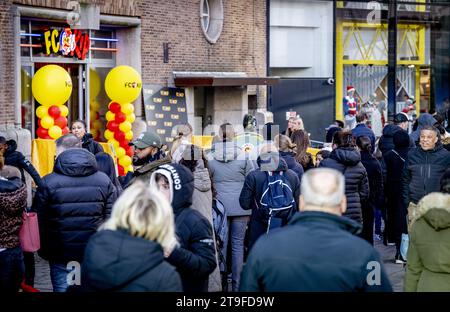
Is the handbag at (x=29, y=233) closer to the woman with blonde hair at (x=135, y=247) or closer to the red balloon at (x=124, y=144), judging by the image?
the woman with blonde hair at (x=135, y=247)

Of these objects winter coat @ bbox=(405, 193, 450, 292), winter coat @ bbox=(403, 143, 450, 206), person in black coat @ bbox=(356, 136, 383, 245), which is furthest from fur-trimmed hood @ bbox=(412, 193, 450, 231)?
person in black coat @ bbox=(356, 136, 383, 245)

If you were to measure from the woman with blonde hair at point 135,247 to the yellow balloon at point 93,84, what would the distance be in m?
14.3

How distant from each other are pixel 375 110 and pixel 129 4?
10.0 meters

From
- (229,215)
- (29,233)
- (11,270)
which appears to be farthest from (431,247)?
(229,215)

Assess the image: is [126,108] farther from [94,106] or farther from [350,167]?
[350,167]

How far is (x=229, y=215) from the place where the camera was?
970cm

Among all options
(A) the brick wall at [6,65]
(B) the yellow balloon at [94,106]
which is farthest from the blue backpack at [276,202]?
(B) the yellow balloon at [94,106]

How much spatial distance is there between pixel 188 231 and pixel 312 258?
158 centimetres

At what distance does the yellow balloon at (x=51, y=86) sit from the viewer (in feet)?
48.9

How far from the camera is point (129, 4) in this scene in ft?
61.8
